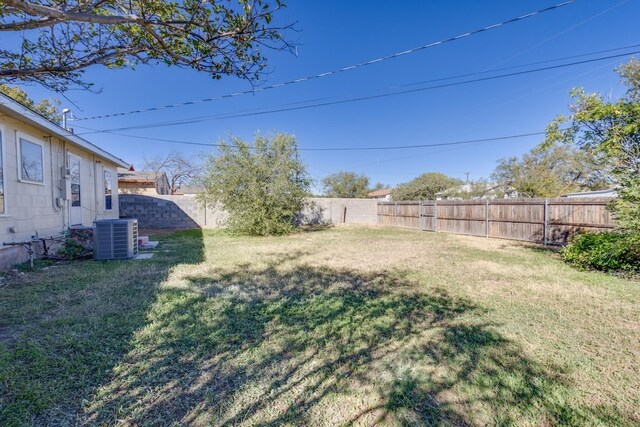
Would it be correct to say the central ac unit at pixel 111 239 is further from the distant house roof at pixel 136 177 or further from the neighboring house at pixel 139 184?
the neighboring house at pixel 139 184

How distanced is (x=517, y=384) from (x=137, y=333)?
317 centimetres

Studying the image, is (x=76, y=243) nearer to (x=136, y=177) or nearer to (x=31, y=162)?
(x=31, y=162)

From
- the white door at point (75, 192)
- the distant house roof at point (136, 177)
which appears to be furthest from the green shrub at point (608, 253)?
the distant house roof at point (136, 177)

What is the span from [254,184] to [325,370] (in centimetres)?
1012

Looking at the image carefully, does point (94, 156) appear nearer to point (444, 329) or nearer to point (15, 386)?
point (15, 386)

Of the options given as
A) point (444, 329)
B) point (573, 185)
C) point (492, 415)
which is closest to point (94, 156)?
point (444, 329)

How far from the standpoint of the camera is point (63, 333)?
268 cm

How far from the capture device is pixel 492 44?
9805mm

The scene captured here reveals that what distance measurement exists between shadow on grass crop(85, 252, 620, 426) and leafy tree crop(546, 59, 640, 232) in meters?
4.04

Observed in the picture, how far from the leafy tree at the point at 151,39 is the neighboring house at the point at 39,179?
8.56ft

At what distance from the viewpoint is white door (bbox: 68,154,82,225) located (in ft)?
25.0

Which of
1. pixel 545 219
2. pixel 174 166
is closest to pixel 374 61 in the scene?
pixel 545 219

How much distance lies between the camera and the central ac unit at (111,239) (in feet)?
19.9

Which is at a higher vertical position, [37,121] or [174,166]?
[174,166]
